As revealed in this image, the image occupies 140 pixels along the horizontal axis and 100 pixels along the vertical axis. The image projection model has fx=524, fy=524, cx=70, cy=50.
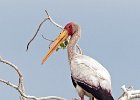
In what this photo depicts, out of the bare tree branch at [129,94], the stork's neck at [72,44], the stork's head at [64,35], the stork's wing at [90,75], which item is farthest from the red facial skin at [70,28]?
the bare tree branch at [129,94]

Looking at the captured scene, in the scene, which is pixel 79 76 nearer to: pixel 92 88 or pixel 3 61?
pixel 92 88

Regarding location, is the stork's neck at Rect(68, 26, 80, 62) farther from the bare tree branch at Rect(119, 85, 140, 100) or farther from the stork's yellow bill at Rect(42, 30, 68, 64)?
the bare tree branch at Rect(119, 85, 140, 100)

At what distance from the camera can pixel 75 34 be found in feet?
43.4

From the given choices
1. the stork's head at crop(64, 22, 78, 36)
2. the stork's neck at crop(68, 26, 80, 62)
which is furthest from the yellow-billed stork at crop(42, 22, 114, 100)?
the stork's head at crop(64, 22, 78, 36)

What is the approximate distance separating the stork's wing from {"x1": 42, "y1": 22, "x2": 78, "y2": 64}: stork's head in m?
1.04

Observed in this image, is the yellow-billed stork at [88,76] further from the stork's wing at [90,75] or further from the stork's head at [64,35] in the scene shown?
Answer: the stork's head at [64,35]

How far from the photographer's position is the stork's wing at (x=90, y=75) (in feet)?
37.5

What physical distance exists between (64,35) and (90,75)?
200cm

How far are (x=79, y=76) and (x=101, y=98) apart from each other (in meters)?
0.90

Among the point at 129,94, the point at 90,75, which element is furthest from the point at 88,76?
the point at 129,94

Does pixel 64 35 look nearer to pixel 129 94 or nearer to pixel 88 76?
pixel 88 76

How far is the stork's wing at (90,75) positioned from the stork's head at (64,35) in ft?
3.41

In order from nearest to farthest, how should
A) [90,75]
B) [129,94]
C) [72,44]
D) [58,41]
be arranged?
[129,94] < [90,75] < [72,44] < [58,41]

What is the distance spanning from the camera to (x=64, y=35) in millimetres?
13367
